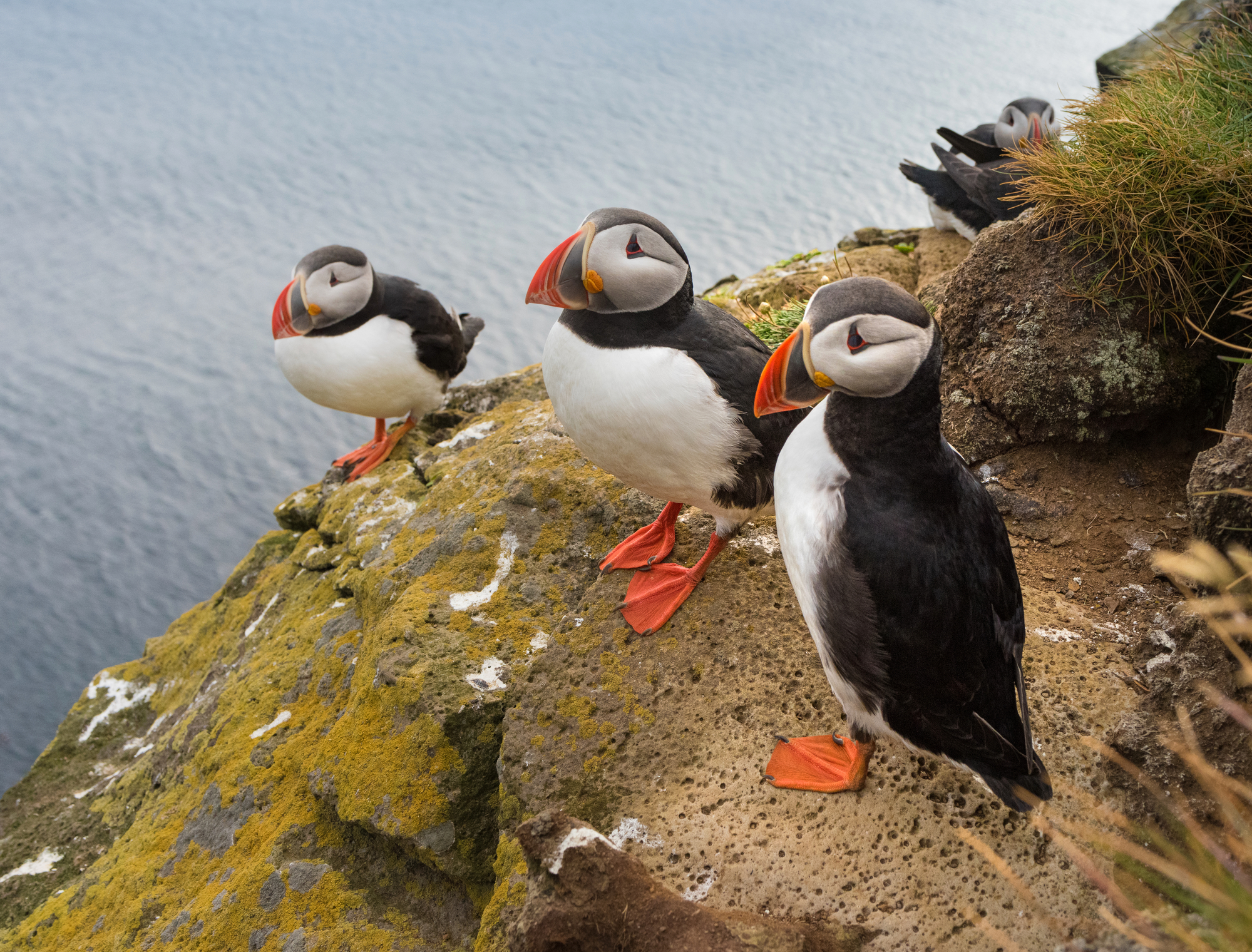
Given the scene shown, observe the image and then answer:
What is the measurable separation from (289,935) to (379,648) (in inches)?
36.8

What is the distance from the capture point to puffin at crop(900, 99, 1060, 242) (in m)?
4.89

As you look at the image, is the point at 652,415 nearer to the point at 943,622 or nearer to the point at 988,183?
the point at 943,622

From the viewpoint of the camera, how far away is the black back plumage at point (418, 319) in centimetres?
459

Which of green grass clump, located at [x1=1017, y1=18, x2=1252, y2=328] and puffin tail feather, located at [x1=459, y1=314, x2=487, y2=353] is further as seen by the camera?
puffin tail feather, located at [x1=459, y1=314, x2=487, y2=353]

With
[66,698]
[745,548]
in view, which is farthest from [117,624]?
[745,548]

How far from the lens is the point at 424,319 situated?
4723 millimetres

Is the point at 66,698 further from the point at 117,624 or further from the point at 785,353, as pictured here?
the point at 785,353

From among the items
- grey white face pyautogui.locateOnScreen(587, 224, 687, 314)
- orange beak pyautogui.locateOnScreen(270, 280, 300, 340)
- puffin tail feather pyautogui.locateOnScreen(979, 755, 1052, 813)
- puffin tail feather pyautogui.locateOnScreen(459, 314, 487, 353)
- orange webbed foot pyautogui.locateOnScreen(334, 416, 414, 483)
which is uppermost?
orange beak pyautogui.locateOnScreen(270, 280, 300, 340)

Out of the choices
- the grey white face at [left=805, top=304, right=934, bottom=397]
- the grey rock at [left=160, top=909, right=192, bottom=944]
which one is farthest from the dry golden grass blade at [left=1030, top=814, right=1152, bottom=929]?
the grey rock at [left=160, top=909, right=192, bottom=944]

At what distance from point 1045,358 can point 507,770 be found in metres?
2.59

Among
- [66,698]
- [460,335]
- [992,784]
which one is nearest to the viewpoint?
[992,784]

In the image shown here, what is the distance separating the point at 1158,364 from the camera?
3170 mm

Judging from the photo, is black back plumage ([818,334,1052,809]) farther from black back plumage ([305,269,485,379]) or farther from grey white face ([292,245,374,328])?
grey white face ([292,245,374,328])

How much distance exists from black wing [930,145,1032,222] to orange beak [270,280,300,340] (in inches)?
156
